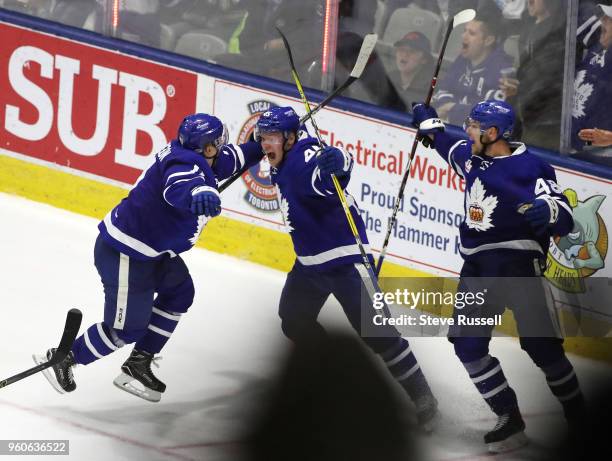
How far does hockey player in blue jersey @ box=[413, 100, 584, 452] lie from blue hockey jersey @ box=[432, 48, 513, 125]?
121 centimetres

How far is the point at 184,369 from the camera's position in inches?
257

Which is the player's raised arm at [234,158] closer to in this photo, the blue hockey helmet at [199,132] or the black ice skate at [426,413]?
the blue hockey helmet at [199,132]

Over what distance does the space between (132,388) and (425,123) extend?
1614mm

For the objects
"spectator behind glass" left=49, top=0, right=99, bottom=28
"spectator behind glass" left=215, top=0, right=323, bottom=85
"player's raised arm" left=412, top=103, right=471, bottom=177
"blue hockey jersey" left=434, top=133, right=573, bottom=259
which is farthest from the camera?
"spectator behind glass" left=49, top=0, right=99, bottom=28

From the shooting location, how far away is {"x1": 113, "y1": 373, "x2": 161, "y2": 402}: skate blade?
6039 mm

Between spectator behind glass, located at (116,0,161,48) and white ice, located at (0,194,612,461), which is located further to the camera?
spectator behind glass, located at (116,0,161,48)

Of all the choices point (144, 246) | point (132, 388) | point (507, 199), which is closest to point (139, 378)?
point (132, 388)

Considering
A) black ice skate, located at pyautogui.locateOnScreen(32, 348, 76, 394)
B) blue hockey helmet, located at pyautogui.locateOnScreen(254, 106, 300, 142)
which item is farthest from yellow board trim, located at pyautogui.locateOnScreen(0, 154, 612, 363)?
black ice skate, located at pyautogui.locateOnScreen(32, 348, 76, 394)

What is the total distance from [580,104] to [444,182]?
30.0 inches

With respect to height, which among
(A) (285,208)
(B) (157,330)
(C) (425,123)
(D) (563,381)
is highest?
→ (C) (425,123)

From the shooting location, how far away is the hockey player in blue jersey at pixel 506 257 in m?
5.70

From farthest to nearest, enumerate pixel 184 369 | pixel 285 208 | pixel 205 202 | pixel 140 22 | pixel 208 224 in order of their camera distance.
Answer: pixel 140 22 → pixel 208 224 → pixel 184 369 → pixel 285 208 → pixel 205 202

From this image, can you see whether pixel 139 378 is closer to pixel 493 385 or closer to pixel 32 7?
pixel 493 385

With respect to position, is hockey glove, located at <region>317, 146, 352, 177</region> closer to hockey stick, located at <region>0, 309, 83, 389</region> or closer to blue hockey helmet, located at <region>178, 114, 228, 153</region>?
blue hockey helmet, located at <region>178, 114, 228, 153</region>
